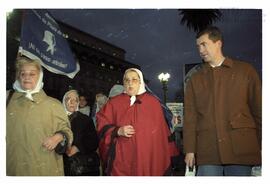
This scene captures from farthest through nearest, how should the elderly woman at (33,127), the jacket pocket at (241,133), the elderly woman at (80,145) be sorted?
the elderly woman at (80,145) → the elderly woman at (33,127) → the jacket pocket at (241,133)

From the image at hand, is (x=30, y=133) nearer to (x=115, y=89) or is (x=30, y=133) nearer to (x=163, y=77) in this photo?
(x=115, y=89)

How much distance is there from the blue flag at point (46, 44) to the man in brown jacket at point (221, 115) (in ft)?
4.29

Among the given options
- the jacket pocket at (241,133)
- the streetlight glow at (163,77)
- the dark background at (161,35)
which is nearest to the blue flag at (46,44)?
the dark background at (161,35)

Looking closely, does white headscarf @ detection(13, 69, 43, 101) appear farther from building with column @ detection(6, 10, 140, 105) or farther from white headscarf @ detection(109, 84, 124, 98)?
white headscarf @ detection(109, 84, 124, 98)

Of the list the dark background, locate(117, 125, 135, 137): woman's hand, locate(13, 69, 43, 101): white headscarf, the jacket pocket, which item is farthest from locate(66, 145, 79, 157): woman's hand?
the jacket pocket

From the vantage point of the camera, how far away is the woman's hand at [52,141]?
4125mm

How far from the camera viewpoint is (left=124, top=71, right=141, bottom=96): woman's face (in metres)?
4.20

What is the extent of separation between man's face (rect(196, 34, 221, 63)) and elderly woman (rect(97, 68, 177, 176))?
0.67 m

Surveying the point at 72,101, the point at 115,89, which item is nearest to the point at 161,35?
the point at 115,89

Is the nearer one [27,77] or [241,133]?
[241,133]

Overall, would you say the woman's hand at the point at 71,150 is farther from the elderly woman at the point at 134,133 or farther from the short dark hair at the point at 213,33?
the short dark hair at the point at 213,33

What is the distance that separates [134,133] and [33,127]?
1027 millimetres

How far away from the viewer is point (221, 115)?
4.05 meters
